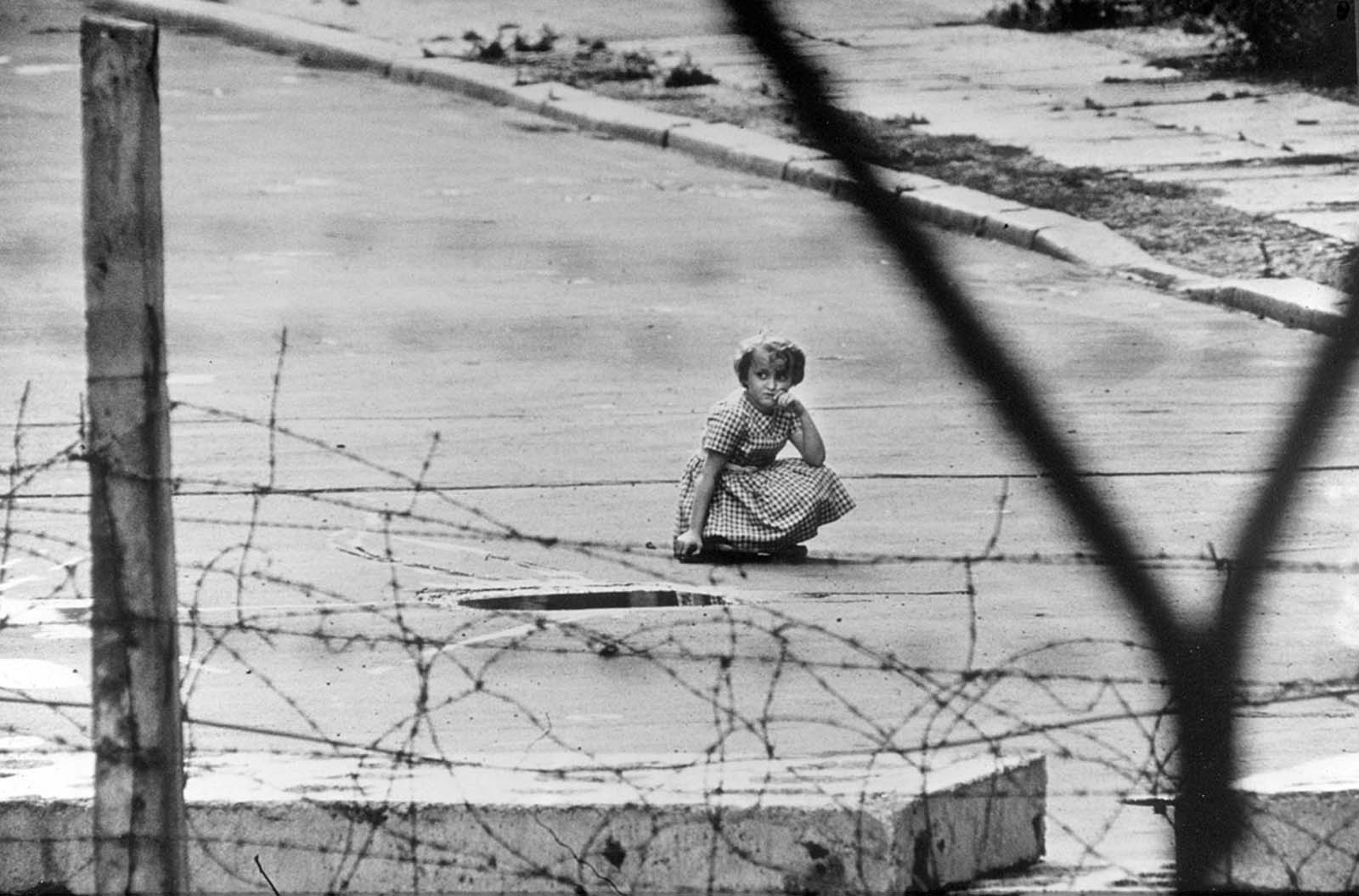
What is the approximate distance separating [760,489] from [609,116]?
1127cm

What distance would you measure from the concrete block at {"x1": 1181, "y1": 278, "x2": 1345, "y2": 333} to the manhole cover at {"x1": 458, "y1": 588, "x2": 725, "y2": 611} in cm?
540

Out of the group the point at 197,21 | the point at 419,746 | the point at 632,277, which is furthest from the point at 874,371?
the point at 197,21

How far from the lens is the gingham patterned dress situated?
29.4 feet

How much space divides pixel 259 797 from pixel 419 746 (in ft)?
6.36

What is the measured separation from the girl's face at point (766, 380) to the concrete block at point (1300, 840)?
170 inches

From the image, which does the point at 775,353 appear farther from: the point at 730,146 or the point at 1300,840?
the point at 730,146

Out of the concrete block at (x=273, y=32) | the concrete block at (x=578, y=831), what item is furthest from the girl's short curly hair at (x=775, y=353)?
the concrete block at (x=273, y=32)

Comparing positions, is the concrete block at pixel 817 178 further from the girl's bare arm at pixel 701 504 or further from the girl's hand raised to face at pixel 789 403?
the girl's bare arm at pixel 701 504

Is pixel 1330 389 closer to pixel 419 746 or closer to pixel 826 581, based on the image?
pixel 419 746

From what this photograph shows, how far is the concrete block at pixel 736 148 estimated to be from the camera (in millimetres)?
18109

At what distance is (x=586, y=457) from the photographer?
10.7 metres

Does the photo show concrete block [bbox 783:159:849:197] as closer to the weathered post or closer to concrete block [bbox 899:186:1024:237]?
concrete block [bbox 899:186:1024:237]

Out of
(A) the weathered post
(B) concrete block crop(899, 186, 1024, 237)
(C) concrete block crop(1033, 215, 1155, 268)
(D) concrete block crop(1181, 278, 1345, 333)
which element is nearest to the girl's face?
(D) concrete block crop(1181, 278, 1345, 333)

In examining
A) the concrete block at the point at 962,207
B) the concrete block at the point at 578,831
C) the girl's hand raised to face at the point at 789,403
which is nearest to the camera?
the concrete block at the point at 578,831
